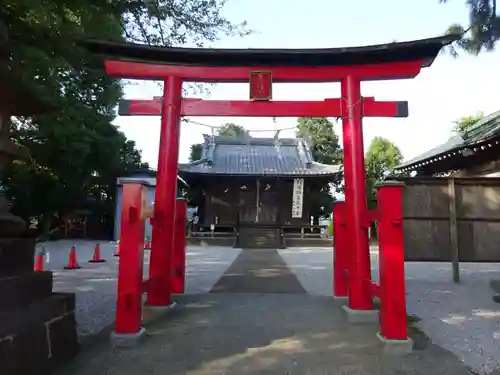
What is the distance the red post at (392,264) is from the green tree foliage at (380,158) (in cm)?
2904

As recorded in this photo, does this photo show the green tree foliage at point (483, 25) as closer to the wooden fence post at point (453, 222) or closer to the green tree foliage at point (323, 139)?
the wooden fence post at point (453, 222)

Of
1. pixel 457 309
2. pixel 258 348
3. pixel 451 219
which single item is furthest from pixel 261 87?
pixel 451 219

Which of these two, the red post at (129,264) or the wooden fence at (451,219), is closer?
the red post at (129,264)

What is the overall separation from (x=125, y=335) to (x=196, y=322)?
1.11m

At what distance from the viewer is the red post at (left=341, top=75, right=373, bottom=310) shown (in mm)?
5258

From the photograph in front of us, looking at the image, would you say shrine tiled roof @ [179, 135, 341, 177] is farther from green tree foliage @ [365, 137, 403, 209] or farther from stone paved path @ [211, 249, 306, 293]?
stone paved path @ [211, 249, 306, 293]

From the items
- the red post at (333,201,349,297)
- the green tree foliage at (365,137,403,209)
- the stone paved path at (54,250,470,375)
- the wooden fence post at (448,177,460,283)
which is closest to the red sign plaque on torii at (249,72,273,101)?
the red post at (333,201,349,297)

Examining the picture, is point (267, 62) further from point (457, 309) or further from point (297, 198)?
point (297, 198)

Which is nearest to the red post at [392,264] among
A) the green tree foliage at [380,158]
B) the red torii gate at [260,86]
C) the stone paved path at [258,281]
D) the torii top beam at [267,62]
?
the red torii gate at [260,86]

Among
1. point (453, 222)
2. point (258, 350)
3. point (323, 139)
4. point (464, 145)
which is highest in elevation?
point (323, 139)

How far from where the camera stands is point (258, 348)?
3953 mm

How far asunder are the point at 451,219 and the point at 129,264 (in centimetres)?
621

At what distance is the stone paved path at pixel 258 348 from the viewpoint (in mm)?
3430

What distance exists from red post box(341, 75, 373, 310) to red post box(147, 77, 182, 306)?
2.37 m
